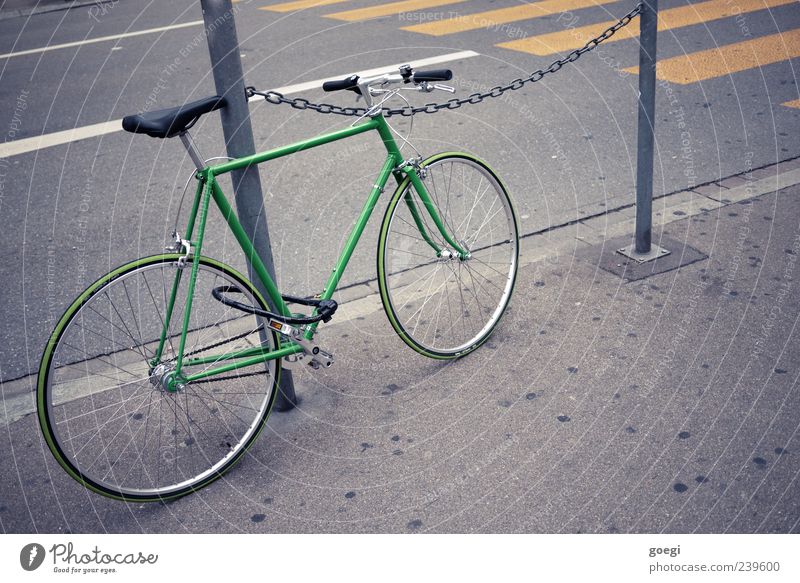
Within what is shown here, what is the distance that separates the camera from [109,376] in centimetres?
390

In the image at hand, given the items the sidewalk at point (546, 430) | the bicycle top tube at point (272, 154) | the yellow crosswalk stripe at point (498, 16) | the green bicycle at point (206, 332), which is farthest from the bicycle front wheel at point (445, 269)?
the yellow crosswalk stripe at point (498, 16)

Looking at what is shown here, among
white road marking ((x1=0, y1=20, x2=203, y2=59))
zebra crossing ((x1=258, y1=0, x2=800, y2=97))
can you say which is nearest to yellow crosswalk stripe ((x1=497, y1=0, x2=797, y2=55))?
zebra crossing ((x1=258, y1=0, x2=800, y2=97))

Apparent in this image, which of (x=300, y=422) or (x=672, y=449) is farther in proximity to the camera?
(x=300, y=422)

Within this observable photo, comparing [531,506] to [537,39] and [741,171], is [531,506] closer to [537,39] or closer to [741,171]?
[741,171]

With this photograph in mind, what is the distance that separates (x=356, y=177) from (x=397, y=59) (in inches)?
118

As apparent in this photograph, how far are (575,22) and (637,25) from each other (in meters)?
0.67

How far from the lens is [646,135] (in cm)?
451

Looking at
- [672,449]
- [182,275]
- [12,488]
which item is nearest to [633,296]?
[672,449]

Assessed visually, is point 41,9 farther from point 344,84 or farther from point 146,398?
point 344,84

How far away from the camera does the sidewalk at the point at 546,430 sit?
10.1 feet

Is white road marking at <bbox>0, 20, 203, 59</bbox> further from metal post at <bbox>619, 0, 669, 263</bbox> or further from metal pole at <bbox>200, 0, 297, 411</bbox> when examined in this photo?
metal pole at <bbox>200, 0, 297, 411</bbox>

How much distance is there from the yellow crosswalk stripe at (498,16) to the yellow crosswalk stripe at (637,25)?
86 cm

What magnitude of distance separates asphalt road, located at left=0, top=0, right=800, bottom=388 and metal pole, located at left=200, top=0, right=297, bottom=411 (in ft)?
4.20

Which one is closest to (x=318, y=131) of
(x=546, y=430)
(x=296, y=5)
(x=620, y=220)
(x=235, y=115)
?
(x=620, y=220)
